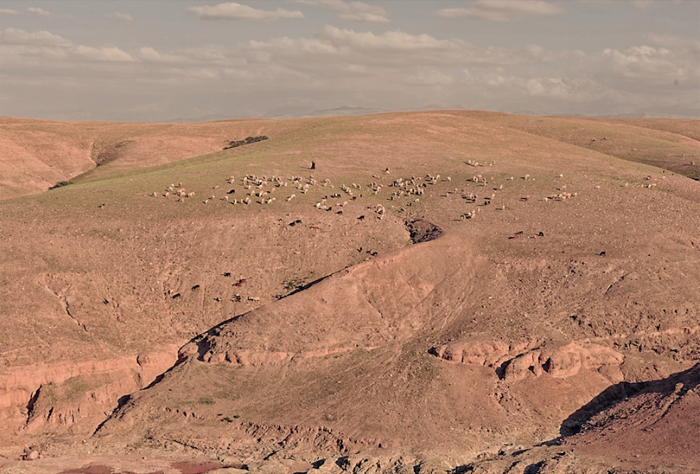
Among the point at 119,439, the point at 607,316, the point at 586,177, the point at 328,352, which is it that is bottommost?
the point at 119,439

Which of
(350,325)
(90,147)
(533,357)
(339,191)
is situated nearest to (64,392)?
(350,325)

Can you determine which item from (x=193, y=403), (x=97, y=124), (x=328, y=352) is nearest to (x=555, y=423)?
(x=328, y=352)

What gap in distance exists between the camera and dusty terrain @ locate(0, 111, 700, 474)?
89.0 ft

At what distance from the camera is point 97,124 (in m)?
101

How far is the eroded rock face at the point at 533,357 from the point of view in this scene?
1196 inches

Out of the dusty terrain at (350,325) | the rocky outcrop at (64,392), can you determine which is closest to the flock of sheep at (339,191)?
the dusty terrain at (350,325)

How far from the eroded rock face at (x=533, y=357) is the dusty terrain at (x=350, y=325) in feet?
0.33

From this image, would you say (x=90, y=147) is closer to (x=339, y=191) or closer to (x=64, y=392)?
(x=339, y=191)

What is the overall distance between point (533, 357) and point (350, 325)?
9673 millimetres

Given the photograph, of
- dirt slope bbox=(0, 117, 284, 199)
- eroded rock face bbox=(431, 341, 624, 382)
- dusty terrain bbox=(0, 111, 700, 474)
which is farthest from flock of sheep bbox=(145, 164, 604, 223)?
dirt slope bbox=(0, 117, 284, 199)

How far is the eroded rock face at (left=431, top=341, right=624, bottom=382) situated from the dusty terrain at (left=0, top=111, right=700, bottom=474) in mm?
100

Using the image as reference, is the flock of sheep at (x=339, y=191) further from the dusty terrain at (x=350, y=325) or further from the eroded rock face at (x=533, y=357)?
the eroded rock face at (x=533, y=357)

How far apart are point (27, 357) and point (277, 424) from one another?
1269 cm

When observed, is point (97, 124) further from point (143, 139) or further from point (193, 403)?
point (193, 403)
